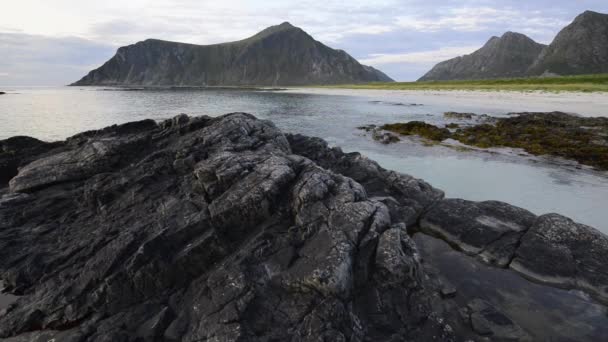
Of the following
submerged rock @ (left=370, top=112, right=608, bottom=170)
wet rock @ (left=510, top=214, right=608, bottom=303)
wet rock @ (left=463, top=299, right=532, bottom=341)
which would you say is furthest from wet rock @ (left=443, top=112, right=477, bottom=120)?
wet rock @ (left=463, top=299, right=532, bottom=341)

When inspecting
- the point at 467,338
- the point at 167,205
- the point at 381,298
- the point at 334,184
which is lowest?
the point at 467,338

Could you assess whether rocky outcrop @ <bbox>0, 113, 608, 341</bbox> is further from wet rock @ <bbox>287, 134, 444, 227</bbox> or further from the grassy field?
the grassy field

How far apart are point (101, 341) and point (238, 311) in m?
3.66

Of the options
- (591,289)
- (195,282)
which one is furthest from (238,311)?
(591,289)

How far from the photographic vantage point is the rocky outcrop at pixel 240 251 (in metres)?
8.84

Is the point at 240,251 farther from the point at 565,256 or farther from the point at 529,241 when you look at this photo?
the point at 565,256

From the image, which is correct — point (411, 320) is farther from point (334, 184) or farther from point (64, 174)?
point (64, 174)

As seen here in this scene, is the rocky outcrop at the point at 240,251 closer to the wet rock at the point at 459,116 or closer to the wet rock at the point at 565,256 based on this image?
the wet rock at the point at 565,256

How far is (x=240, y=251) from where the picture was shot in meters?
10.7

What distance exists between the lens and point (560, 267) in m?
11.3

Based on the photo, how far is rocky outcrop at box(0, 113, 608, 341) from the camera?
8844 millimetres

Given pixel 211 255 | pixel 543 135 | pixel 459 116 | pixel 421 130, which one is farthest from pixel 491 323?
pixel 459 116

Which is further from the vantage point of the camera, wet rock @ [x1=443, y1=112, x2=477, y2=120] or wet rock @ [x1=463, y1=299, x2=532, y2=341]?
wet rock @ [x1=443, y1=112, x2=477, y2=120]

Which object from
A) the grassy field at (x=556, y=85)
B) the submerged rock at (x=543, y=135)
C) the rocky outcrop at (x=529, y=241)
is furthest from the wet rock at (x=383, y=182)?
the grassy field at (x=556, y=85)
